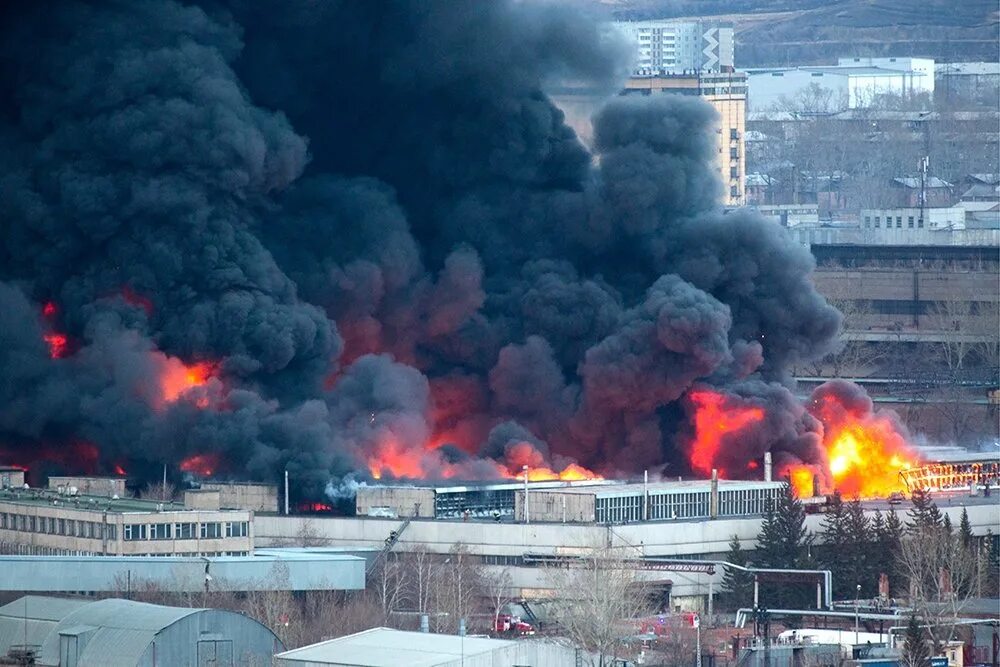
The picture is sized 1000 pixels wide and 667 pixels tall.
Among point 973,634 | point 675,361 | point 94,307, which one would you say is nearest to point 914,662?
point 973,634

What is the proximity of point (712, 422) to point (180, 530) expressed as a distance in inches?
699

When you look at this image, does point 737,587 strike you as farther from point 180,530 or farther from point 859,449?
point 859,449

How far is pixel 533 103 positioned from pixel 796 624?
2555cm

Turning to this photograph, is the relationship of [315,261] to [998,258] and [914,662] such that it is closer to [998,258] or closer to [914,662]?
[914,662]

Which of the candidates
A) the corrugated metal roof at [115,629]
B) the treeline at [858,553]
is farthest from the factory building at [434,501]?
the corrugated metal roof at [115,629]

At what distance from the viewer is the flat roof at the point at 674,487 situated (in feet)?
243

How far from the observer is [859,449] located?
84.0 meters

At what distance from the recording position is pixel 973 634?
63.4 m

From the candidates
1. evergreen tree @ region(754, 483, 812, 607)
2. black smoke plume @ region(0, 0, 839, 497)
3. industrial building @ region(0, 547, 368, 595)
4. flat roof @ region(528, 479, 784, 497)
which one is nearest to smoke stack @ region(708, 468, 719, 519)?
flat roof @ region(528, 479, 784, 497)

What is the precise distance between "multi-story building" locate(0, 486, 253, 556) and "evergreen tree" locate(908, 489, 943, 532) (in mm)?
14462

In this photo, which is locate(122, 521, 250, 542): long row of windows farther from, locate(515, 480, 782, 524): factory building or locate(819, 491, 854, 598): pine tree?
locate(819, 491, 854, 598): pine tree

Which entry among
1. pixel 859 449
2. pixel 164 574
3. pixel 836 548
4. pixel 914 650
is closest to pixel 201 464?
pixel 164 574

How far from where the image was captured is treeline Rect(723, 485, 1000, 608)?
6856cm

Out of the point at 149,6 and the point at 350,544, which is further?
the point at 149,6
